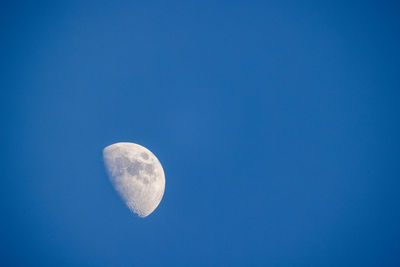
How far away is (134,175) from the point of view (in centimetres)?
1725

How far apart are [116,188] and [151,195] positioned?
9.98 feet

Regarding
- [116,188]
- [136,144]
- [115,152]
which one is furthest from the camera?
[136,144]

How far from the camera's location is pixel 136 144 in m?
20.2

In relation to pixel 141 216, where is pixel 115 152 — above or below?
above

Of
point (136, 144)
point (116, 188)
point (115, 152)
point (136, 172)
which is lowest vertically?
point (116, 188)

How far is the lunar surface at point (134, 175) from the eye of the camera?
55.3 feet

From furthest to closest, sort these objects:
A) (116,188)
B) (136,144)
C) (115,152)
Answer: (136,144), (115,152), (116,188)

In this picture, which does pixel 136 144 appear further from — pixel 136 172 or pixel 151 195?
pixel 151 195

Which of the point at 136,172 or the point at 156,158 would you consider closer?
the point at 136,172

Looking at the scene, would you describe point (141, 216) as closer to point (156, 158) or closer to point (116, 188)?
point (116, 188)

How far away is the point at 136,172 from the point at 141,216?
3.68 meters

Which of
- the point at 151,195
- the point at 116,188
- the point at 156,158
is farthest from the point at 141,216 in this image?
the point at 156,158

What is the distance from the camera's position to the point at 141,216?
17.6 meters

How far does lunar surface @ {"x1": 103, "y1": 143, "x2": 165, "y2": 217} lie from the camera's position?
16.9 m
